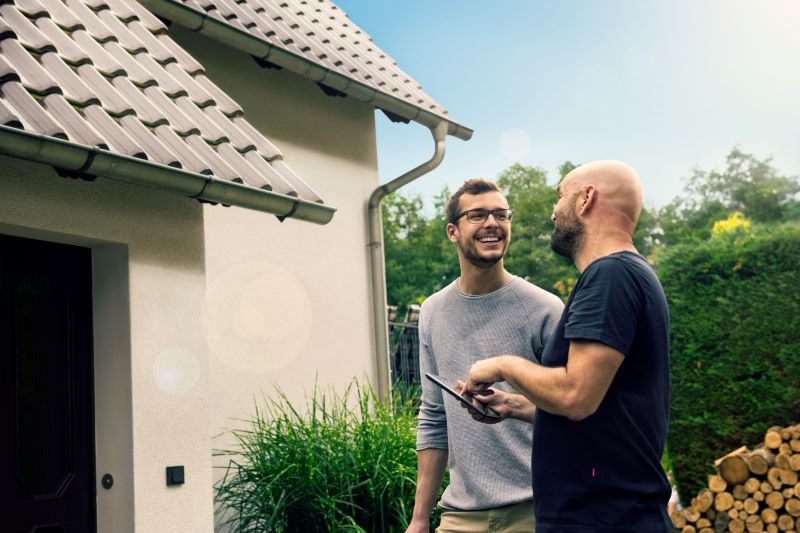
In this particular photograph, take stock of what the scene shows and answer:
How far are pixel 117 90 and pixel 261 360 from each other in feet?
11.3

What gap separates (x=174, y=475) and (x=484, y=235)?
1912mm

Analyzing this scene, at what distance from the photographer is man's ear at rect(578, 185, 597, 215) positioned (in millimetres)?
2715

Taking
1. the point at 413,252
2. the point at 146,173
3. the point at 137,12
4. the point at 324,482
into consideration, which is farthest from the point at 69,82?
the point at 413,252

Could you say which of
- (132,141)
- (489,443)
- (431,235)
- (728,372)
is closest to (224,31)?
(132,141)

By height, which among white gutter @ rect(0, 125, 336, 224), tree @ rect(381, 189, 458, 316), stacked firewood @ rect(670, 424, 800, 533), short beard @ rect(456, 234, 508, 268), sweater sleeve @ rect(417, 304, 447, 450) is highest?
tree @ rect(381, 189, 458, 316)

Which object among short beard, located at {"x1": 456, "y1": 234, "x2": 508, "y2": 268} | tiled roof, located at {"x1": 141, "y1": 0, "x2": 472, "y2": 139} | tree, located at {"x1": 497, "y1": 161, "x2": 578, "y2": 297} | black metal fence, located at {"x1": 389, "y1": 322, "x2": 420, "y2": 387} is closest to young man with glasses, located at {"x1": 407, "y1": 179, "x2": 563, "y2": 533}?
short beard, located at {"x1": 456, "y1": 234, "x2": 508, "y2": 268}

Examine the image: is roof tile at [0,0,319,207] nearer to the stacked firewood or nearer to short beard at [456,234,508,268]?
short beard at [456,234,508,268]

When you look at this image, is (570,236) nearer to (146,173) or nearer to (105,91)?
(146,173)

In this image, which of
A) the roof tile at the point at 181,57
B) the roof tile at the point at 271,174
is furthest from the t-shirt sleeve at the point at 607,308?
the roof tile at the point at 181,57

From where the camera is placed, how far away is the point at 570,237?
2.74 meters

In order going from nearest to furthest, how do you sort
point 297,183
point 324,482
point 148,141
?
point 148,141
point 297,183
point 324,482

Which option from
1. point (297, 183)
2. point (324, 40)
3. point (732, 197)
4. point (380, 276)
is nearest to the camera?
point (297, 183)

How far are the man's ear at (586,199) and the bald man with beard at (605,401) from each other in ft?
0.39

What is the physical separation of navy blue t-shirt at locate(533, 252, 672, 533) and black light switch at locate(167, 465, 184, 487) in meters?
2.37
